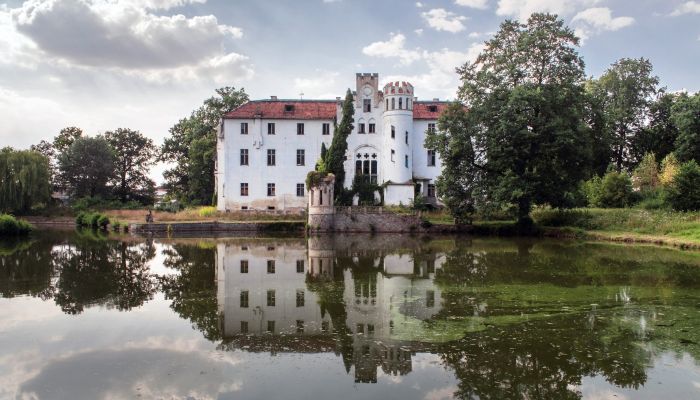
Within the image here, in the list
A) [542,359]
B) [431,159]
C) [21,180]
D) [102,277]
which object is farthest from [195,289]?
[21,180]

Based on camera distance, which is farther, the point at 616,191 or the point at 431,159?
the point at 431,159

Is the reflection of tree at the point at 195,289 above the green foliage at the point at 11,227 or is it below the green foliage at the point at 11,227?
below

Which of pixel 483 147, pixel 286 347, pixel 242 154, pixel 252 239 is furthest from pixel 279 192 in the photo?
pixel 286 347

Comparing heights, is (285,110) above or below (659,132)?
above

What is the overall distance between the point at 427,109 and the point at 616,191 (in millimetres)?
17594

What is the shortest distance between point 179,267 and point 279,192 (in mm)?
26870

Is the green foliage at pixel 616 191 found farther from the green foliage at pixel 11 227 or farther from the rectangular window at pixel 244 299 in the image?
the green foliage at pixel 11 227

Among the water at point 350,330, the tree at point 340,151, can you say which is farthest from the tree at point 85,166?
the water at point 350,330

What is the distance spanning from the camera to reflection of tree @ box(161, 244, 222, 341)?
458 inches

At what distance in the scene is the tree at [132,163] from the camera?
68188 millimetres

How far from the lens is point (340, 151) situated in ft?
142

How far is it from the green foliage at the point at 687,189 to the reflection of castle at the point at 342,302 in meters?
18.7

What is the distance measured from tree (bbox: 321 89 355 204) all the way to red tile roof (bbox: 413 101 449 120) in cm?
669

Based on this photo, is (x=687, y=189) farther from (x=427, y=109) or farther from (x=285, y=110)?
(x=285, y=110)
